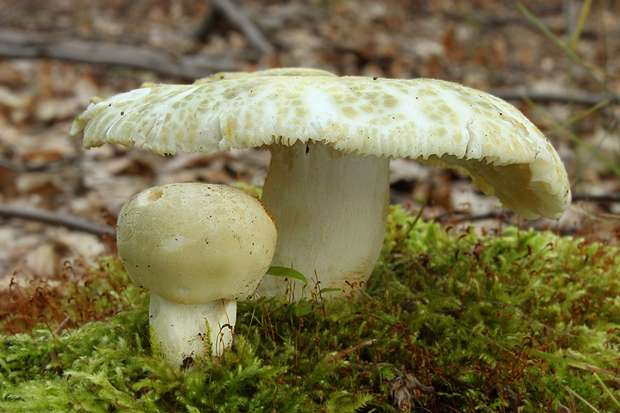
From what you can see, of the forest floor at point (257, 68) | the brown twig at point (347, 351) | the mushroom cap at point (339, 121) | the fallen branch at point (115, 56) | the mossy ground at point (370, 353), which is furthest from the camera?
the fallen branch at point (115, 56)

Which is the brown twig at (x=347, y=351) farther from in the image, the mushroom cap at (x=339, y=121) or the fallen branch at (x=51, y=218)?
the fallen branch at (x=51, y=218)

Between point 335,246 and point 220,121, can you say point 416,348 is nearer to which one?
point 335,246

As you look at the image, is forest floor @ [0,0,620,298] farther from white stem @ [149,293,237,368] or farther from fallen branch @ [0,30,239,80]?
white stem @ [149,293,237,368]

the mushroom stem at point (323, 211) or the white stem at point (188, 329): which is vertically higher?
the mushroom stem at point (323, 211)

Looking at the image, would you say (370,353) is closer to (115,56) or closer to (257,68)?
(115,56)

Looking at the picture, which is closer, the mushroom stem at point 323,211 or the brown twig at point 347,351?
the brown twig at point 347,351

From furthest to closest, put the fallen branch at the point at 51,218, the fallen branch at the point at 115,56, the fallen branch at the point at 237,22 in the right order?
the fallen branch at the point at 237,22 < the fallen branch at the point at 115,56 < the fallen branch at the point at 51,218

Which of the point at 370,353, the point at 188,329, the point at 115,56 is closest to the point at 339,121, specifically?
the point at 188,329

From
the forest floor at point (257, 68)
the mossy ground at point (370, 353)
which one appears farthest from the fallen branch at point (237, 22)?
the mossy ground at point (370, 353)
